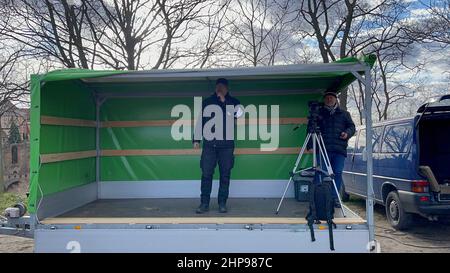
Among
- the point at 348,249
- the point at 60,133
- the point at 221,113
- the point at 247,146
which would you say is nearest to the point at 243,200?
the point at 247,146

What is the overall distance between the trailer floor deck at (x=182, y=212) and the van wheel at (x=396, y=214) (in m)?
2.40

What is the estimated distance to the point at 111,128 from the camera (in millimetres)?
6078

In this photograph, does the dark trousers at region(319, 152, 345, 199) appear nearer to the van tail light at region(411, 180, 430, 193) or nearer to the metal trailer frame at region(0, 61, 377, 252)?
the metal trailer frame at region(0, 61, 377, 252)

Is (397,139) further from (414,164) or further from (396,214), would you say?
(396,214)

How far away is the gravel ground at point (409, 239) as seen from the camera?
5.99 m

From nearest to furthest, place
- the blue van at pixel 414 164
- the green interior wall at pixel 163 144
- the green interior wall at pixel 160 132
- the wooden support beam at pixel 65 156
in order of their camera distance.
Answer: the wooden support beam at pixel 65 156 → the green interior wall at pixel 160 132 → the green interior wall at pixel 163 144 → the blue van at pixel 414 164

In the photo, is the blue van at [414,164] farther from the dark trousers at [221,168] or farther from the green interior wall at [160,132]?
the dark trousers at [221,168]

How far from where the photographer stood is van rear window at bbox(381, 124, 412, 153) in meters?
6.38

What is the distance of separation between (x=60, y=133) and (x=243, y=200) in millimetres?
2762

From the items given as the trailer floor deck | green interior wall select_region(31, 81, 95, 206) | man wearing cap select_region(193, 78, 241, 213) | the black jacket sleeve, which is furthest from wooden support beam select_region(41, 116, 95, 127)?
the black jacket sleeve

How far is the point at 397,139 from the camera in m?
6.70

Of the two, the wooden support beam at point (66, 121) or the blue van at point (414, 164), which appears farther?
the blue van at point (414, 164)

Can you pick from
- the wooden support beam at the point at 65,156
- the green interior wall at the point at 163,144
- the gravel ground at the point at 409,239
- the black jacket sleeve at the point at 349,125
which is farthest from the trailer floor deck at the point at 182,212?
the gravel ground at the point at 409,239

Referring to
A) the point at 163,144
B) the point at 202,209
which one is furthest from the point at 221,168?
the point at 163,144
